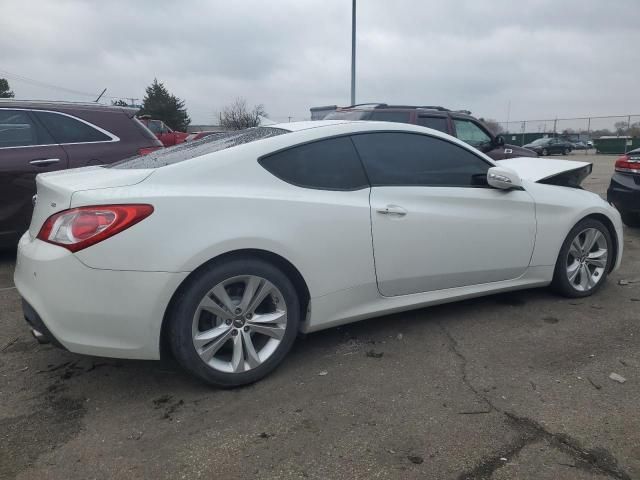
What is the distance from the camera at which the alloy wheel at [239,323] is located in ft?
9.45

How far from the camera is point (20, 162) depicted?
5332 millimetres

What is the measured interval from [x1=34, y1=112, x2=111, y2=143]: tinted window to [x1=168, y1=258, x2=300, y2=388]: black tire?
12.2 ft

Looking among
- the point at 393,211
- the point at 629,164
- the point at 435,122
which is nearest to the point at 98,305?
the point at 393,211

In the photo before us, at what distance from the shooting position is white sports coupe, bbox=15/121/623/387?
2.70 m

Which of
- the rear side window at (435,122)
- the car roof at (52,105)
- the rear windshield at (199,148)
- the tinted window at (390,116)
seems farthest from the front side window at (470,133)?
the rear windshield at (199,148)

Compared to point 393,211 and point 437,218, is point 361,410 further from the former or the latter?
point 437,218

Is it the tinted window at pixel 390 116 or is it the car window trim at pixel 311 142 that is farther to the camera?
the tinted window at pixel 390 116

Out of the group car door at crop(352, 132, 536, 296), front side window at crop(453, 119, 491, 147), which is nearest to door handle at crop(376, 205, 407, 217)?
car door at crop(352, 132, 536, 296)

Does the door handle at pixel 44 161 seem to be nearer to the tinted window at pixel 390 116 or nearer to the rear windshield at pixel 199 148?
the rear windshield at pixel 199 148

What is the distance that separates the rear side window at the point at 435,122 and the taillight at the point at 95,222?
6082mm

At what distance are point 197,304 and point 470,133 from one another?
7.05 meters

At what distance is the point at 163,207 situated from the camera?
9.03ft

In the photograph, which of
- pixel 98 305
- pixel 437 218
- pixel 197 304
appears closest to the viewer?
pixel 98 305

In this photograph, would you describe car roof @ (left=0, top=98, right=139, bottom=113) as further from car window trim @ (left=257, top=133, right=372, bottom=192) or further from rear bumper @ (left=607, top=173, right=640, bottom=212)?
rear bumper @ (left=607, top=173, right=640, bottom=212)
